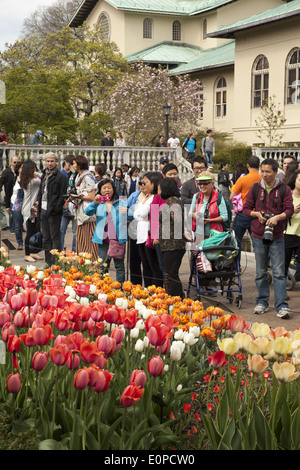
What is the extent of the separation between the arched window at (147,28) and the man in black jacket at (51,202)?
47942 mm

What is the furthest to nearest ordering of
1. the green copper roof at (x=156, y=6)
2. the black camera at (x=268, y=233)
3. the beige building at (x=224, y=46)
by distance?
the green copper roof at (x=156, y=6)
the beige building at (x=224, y=46)
the black camera at (x=268, y=233)

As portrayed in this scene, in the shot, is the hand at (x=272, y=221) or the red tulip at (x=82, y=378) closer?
the red tulip at (x=82, y=378)

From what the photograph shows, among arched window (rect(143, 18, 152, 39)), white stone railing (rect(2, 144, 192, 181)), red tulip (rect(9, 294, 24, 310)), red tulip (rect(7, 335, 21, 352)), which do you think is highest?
arched window (rect(143, 18, 152, 39))

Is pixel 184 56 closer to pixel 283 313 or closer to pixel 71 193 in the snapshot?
pixel 71 193

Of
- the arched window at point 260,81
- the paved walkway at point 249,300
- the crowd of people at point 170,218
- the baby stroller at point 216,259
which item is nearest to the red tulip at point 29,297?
the paved walkway at point 249,300

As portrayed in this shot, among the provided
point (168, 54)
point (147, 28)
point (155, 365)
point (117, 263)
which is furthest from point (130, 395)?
point (147, 28)

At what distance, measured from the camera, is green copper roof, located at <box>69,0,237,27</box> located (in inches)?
2217

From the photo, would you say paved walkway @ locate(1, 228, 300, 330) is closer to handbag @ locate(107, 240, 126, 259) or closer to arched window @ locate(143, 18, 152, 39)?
handbag @ locate(107, 240, 126, 259)

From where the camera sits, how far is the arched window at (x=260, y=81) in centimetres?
3869

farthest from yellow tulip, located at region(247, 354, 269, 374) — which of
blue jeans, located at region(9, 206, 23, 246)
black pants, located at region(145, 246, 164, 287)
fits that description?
blue jeans, located at region(9, 206, 23, 246)

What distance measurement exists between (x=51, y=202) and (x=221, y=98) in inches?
1427

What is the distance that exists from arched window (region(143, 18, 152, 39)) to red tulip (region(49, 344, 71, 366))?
57.1 meters

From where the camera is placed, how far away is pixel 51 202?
12.1 metres

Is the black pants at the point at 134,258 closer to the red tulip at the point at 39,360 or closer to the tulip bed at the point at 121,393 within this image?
the tulip bed at the point at 121,393
